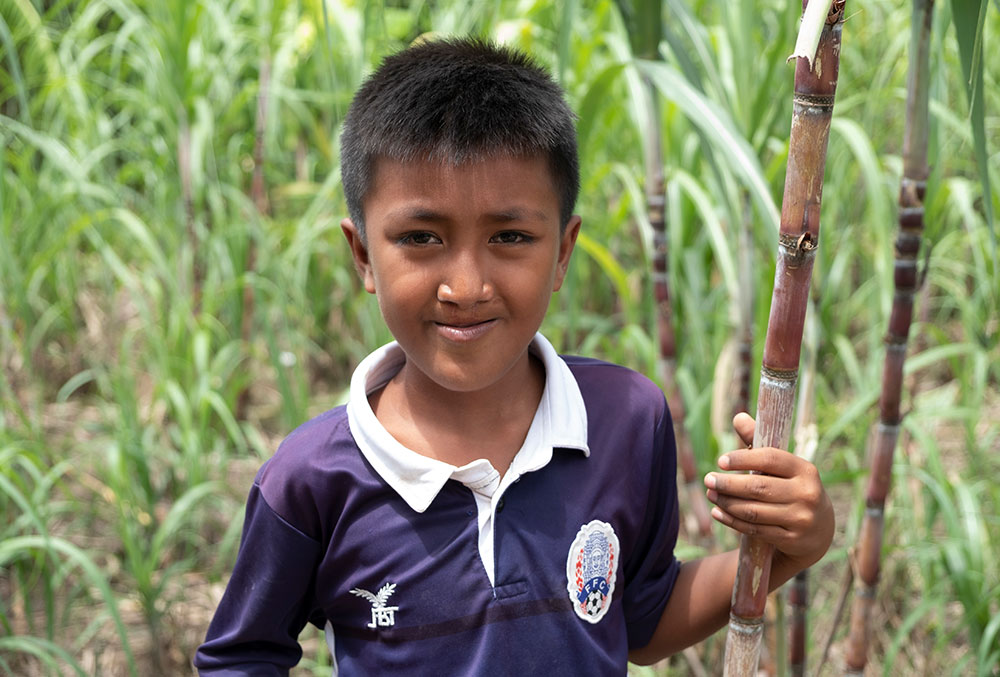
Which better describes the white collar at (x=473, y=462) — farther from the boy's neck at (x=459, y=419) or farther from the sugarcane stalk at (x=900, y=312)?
the sugarcane stalk at (x=900, y=312)

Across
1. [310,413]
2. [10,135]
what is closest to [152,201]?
[10,135]

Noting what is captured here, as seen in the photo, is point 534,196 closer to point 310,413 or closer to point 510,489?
point 510,489

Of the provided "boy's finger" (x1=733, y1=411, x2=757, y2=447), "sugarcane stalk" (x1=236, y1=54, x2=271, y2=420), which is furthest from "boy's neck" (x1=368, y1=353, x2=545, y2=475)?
"sugarcane stalk" (x1=236, y1=54, x2=271, y2=420)

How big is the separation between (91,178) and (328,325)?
0.70 m

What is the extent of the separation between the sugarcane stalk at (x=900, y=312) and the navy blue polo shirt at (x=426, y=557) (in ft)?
1.19

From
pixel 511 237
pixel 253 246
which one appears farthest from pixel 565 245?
pixel 253 246

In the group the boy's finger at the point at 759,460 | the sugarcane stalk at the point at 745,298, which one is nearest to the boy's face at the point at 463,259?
the boy's finger at the point at 759,460

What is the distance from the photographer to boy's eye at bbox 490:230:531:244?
86cm

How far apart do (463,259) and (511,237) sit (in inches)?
2.3

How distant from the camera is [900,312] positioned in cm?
108

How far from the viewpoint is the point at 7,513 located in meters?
1.82

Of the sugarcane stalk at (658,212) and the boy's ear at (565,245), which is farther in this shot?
the sugarcane stalk at (658,212)

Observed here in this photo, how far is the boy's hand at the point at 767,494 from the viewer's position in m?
0.75

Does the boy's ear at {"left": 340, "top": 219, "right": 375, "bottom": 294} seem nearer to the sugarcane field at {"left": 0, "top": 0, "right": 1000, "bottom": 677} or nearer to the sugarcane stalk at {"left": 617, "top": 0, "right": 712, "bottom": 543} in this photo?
the sugarcane field at {"left": 0, "top": 0, "right": 1000, "bottom": 677}
